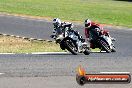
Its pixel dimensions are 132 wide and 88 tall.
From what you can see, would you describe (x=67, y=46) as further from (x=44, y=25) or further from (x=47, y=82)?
(x=44, y=25)

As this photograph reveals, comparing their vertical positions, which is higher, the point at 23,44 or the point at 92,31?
the point at 92,31

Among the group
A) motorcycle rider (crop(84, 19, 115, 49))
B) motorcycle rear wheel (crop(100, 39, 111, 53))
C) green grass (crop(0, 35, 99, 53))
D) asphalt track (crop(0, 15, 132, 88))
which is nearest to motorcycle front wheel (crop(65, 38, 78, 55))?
asphalt track (crop(0, 15, 132, 88))

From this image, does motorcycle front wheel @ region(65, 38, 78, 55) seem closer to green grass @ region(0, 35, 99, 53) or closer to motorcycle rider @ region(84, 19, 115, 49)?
motorcycle rider @ region(84, 19, 115, 49)

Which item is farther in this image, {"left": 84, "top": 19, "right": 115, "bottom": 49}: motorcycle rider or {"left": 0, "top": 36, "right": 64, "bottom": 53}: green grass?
{"left": 0, "top": 36, "right": 64, "bottom": 53}: green grass

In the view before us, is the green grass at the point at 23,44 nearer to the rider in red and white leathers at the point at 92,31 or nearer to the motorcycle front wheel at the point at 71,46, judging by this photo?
the rider in red and white leathers at the point at 92,31

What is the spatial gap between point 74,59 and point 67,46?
2.25 meters

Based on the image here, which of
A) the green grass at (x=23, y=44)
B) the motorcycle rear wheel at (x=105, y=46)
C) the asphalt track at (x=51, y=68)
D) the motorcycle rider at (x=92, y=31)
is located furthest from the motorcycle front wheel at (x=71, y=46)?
the green grass at (x=23, y=44)

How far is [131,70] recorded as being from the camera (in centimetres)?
1390

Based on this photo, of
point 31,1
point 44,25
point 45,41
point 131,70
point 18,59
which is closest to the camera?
point 131,70

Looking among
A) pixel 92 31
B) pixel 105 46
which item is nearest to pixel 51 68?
pixel 105 46

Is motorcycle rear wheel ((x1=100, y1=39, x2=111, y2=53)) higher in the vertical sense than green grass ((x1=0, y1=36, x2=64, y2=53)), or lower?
higher

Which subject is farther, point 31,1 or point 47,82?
point 31,1

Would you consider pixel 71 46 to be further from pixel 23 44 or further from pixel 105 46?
pixel 23 44

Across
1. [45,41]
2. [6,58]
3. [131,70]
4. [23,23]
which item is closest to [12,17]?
[23,23]
